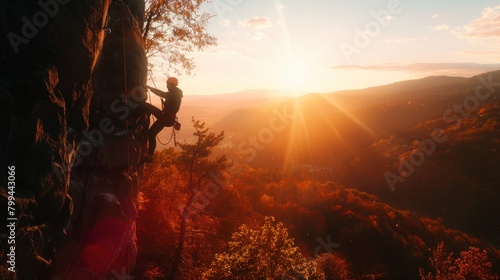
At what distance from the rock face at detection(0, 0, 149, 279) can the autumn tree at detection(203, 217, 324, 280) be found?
7246mm

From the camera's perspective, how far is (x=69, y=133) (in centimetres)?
808

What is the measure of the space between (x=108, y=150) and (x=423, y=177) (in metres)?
104

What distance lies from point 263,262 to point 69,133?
14277 mm

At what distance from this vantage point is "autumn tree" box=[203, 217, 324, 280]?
17797 millimetres

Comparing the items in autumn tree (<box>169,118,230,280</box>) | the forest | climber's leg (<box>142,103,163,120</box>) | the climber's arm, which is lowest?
the forest

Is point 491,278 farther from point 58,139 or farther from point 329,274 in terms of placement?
point 58,139

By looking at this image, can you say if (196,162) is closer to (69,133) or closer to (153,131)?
(153,131)

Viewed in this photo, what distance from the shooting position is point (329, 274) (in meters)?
27.8

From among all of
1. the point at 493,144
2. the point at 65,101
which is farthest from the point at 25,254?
the point at 493,144

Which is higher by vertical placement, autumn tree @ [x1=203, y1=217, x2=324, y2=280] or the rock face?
the rock face

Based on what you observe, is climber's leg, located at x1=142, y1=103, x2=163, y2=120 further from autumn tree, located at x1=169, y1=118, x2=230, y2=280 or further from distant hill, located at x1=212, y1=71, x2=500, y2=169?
distant hill, located at x1=212, y1=71, x2=500, y2=169

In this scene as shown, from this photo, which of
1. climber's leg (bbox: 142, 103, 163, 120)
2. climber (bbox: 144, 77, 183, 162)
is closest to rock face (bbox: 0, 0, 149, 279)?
climber's leg (bbox: 142, 103, 163, 120)

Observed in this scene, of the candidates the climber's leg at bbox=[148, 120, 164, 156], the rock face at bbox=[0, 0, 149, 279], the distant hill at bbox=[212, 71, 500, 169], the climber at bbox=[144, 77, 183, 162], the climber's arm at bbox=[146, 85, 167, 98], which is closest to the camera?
the rock face at bbox=[0, 0, 149, 279]

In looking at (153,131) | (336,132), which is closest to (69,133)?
(153,131)
